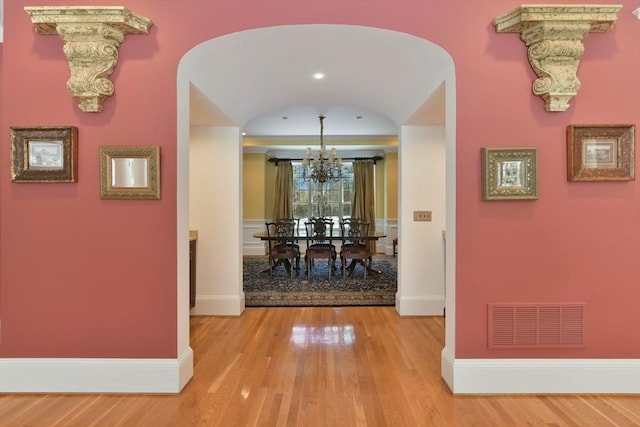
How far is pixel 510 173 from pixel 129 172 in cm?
249

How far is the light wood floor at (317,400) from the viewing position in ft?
6.47

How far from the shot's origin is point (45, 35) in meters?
2.26

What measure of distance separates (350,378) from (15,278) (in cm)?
237

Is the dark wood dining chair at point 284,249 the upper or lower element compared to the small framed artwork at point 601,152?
lower

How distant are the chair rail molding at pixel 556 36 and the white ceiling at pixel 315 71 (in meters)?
0.48

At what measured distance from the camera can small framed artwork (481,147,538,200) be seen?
223 cm

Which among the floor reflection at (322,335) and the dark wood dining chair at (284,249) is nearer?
the floor reflection at (322,335)

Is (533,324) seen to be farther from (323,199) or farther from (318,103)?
(323,199)

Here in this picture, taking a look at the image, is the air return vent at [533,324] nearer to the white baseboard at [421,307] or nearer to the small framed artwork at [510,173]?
the small framed artwork at [510,173]

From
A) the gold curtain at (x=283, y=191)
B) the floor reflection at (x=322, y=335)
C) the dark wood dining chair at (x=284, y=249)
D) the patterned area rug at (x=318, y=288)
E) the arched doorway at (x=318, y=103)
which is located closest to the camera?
the arched doorway at (x=318, y=103)

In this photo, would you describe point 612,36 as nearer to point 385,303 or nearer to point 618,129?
point 618,129

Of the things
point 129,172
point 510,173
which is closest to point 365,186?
point 510,173

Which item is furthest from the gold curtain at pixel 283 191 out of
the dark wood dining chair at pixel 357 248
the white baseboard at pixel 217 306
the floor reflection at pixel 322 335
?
the floor reflection at pixel 322 335

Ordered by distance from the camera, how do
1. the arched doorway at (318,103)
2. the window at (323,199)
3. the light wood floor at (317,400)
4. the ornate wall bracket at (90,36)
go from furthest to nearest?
the window at (323,199) < the arched doorway at (318,103) < the ornate wall bracket at (90,36) < the light wood floor at (317,400)
